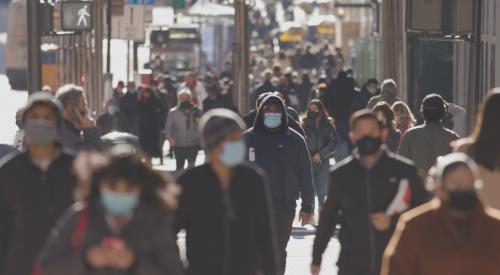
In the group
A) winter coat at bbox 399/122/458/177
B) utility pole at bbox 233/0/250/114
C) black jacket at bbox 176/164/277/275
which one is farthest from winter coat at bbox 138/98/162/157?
black jacket at bbox 176/164/277/275

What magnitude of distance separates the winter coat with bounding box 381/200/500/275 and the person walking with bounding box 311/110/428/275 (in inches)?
97.6

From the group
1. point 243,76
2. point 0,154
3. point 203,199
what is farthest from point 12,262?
point 243,76

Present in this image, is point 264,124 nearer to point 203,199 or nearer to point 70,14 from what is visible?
point 203,199

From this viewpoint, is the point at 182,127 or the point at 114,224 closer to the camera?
the point at 114,224

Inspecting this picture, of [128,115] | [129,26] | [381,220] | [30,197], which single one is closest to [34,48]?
[381,220]

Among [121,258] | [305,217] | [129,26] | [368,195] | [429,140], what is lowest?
[305,217]

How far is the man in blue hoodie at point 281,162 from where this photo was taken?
583 inches

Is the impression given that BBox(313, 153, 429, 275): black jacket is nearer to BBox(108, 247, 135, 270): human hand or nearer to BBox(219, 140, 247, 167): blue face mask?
BBox(219, 140, 247, 167): blue face mask

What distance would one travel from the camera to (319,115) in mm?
21891

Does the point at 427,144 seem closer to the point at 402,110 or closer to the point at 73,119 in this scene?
the point at 73,119

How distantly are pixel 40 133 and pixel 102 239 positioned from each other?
2381 mm

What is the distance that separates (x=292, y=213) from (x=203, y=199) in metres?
5.38

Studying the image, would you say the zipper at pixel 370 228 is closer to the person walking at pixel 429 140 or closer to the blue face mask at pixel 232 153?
the blue face mask at pixel 232 153

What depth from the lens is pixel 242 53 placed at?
36625mm
